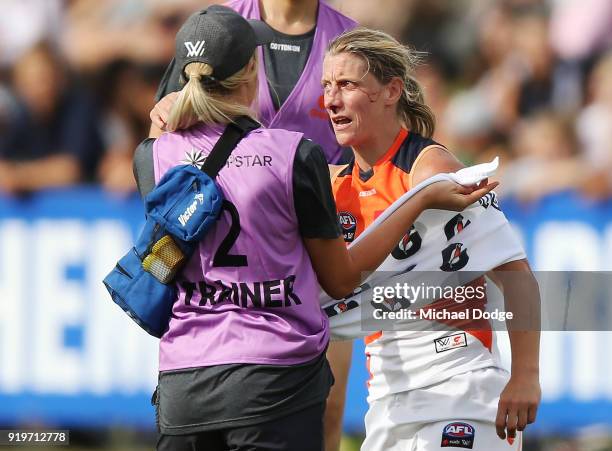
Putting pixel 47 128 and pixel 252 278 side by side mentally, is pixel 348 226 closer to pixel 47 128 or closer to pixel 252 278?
pixel 252 278

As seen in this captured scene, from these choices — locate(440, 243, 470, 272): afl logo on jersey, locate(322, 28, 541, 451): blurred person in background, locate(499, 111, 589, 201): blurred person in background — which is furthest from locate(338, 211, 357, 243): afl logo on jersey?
locate(499, 111, 589, 201): blurred person in background

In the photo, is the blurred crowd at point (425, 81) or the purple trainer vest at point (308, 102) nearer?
the purple trainer vest at point (308, 102)

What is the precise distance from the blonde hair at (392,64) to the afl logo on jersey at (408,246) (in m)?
0.43

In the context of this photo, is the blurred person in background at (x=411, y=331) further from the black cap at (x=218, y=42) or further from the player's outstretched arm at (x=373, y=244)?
the black cap at (x=218, y=42)

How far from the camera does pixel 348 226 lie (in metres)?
3.68

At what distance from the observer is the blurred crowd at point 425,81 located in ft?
22.2

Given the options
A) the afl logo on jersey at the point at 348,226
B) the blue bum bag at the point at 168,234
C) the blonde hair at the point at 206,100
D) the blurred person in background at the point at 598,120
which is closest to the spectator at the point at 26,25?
the blurred person in background at the point at 598,120

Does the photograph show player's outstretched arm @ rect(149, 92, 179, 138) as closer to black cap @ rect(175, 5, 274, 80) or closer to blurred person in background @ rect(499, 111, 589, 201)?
black cap @ rect(175, 5, 274, 80)

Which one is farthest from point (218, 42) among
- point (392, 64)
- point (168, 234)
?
point (392, 64)

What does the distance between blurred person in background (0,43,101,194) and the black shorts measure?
4.12 meters

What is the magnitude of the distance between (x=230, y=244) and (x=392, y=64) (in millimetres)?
1099

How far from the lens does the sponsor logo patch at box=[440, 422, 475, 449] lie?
11.4 ft

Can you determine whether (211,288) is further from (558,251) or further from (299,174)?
(558,251)

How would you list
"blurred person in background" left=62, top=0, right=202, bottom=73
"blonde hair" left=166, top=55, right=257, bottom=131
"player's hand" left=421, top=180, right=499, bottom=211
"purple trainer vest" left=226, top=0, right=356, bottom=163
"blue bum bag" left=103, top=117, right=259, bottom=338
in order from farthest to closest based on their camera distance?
"blurred person in background" left=62, top=0, right=202, bottom=73
"purple trainer vest" left=226, top=0, right=356, bottom=163
"player's hand" left=421, top=180, right=499, bottom=211
"blonde hair" left=166, top=55, right=257, bottom=131
"blue bum bag" left=103, top=117, right=259, bottom=338
